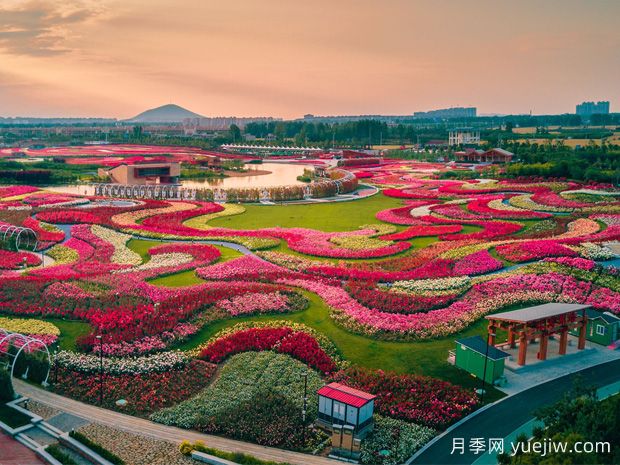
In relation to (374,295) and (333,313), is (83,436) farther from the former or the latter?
(374,295)

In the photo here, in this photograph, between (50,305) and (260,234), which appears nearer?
(50,305)

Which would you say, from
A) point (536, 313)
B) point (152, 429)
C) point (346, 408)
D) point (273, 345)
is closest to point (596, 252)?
point (536, 313)

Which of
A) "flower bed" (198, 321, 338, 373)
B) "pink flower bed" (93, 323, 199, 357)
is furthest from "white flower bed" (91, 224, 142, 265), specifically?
"flower bed" (198, 321, 338, 373)

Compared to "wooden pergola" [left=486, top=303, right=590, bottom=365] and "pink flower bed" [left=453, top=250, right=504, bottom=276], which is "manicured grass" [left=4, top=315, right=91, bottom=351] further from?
"pink flower bed" [left=453, top=250, right=504, bottom=276]

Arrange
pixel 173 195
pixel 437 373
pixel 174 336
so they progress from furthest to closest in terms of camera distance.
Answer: pixel 173 195, pixel 174 336, pixel 437 373

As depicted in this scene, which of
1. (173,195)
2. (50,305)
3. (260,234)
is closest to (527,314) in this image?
(50,305)

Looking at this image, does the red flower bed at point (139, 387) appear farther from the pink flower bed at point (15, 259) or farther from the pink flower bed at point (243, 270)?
the pink flower bed at point (15, 259)
